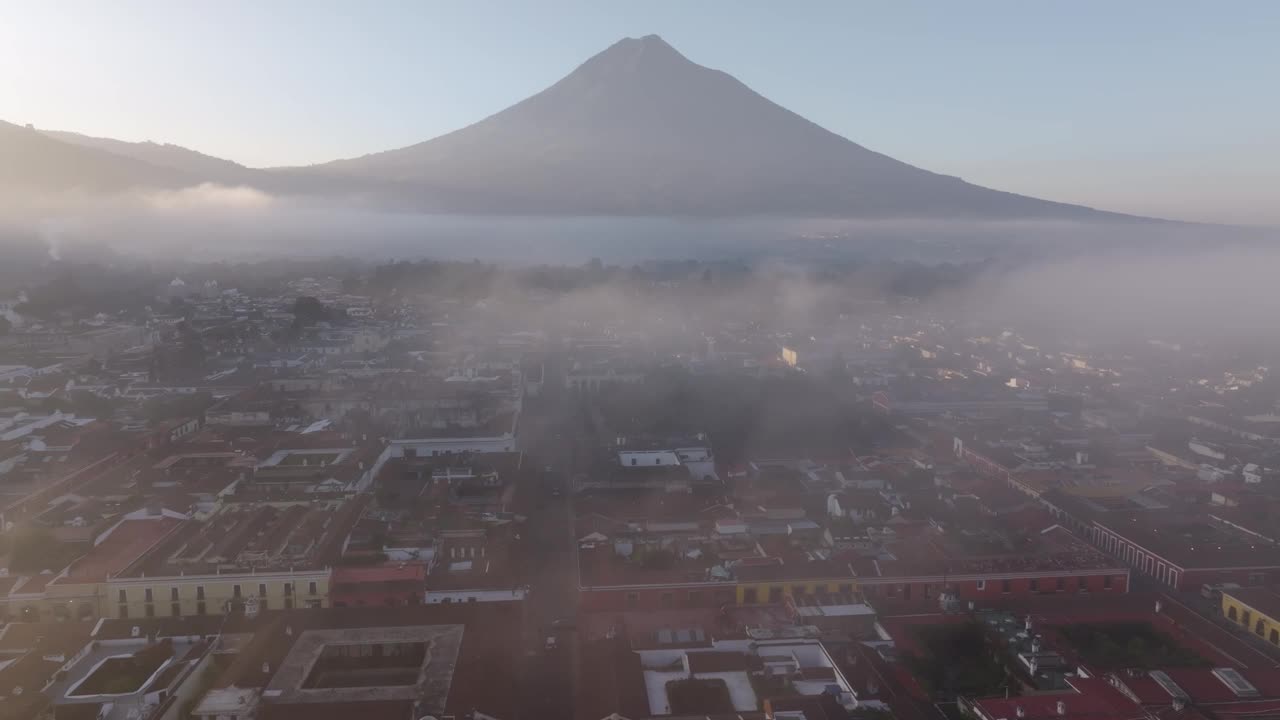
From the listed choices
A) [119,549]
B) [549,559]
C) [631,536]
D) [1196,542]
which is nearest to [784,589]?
[631,536]

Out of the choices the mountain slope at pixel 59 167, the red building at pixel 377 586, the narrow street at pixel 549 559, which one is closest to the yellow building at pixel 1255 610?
the narrow street at pixel 549 559

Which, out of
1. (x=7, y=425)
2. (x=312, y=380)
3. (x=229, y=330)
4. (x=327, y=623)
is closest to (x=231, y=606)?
(x=327, y=623)

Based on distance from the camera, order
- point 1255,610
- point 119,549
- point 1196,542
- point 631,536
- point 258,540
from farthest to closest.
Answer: point 1196,542 < point 631,536 < point 258,540 < point 119,549 < point 1255,610

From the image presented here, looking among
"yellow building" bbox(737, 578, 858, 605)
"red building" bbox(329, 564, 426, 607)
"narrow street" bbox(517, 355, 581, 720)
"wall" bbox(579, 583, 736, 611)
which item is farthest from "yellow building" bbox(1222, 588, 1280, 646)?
"red building" bbox(329, 564, 426, 607)

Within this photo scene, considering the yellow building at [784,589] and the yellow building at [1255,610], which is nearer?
the yellow building at [1255,610]

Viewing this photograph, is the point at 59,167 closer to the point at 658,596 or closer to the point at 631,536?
the point at 631,536

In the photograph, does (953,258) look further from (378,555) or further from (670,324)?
(378,555)

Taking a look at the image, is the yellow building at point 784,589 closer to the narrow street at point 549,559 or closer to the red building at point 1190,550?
the narrow street at point 549,559
